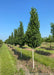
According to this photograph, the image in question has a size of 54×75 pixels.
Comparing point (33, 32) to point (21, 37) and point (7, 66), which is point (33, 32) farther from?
point (21, 37)

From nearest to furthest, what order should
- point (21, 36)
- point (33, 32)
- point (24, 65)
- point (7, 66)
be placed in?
1. point (7, 66)
2. point (24, 65)
3. point (33, 32)
4. point (21, 36)

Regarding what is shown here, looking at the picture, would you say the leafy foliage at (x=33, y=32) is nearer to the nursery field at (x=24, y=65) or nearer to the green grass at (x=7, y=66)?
the nursery field at (x=24, y=65)

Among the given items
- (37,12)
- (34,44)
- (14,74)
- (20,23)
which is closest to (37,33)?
(34,44)

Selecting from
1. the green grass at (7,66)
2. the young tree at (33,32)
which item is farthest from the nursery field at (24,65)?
the young tree at (33,32)

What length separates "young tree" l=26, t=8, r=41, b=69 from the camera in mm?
15372

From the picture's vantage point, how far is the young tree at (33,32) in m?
15.4

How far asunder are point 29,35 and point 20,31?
1210cm

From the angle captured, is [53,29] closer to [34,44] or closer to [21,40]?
[21,40]

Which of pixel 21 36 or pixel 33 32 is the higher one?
pixel 21 36

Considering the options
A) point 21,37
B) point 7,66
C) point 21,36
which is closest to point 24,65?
point 7,66

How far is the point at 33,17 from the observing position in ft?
53.4

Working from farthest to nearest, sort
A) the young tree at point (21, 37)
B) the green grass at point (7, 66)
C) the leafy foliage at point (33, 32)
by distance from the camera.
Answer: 1. the young tree at point (21, 37)
2. the leafy foliage at point (33, 32)
3. the green grass at point (7, 66)

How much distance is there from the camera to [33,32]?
611 inches

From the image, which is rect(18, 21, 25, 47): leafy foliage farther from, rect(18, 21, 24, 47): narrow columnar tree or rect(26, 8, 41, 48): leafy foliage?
rect(26, 8, 41, 48): leafy foliage
